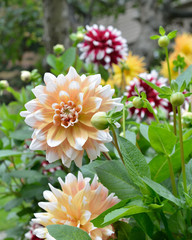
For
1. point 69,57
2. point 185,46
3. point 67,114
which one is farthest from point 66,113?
point 185,46

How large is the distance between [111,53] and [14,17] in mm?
2767

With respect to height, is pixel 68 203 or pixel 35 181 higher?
pixel 68 203

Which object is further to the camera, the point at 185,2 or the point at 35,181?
the point at 185,2

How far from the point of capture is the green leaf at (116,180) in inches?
12.3

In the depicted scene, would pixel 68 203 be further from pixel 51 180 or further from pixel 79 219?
pixel 51 180

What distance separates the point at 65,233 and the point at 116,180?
0.22 ft

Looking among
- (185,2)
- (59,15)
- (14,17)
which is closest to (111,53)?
(59,15)

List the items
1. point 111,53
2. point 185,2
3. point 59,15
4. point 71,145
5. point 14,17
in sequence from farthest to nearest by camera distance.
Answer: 1. point 185,2
2. point 14,17
3. point 59,15
4. point 111,53
5. point 71,145

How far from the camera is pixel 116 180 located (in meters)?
0.32

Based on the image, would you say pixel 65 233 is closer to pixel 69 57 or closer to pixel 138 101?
pixel 138 101

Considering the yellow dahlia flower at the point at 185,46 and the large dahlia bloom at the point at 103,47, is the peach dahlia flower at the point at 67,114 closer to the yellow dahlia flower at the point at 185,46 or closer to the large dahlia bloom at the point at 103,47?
the large dahlia bloom at the point at 103,47

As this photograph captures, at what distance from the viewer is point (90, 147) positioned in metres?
0.32

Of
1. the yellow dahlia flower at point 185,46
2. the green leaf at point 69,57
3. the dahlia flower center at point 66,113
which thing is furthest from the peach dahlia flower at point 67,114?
the yellow dahlia flower at point 185,46

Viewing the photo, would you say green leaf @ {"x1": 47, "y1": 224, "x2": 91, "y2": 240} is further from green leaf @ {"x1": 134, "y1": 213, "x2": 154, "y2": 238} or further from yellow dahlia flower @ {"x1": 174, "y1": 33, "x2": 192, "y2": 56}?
yellow dahlia flower @ {"x1": 174, "y1": 33, "x2": 192, "y2": 56}
